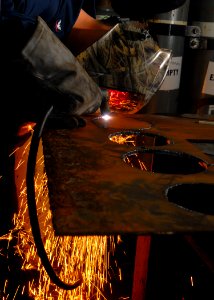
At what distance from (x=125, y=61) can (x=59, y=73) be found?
1.35 feet

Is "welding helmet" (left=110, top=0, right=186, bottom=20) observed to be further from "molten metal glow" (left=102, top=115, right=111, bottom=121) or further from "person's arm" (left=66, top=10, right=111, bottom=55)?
"molten metal glow" (left=102, top=115, right=111, bottom=121)

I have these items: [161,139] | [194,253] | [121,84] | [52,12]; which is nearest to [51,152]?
[121,84]

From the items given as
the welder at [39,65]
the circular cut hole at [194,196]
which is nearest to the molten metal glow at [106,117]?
the welder at [39,65]

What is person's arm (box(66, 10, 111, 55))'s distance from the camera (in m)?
2.11

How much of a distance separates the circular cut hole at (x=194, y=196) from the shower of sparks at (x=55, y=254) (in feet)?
4.50

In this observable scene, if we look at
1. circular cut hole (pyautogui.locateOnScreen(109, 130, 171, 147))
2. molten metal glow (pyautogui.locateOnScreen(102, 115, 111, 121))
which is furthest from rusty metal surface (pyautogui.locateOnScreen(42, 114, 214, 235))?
molten metal glow (pyautogui.locateOnScreen(102, 115, 111, 121))

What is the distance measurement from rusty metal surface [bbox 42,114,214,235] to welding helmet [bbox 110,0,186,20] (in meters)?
0.65

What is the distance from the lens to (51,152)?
1.38 meters

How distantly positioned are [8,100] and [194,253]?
114cm

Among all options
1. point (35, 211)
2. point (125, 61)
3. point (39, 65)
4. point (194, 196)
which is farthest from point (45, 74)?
point (194, 196)

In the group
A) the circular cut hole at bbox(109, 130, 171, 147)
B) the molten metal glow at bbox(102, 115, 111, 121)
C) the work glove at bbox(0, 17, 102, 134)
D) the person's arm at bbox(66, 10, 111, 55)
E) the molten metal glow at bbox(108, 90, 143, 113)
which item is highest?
the person's arm at bbox(66, 10, 111, 55)

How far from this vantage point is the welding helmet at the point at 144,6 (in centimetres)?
185

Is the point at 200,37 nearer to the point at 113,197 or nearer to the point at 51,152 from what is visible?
the point at 51,152

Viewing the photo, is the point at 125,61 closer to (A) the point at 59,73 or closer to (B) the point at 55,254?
(A) the point at 59,73
